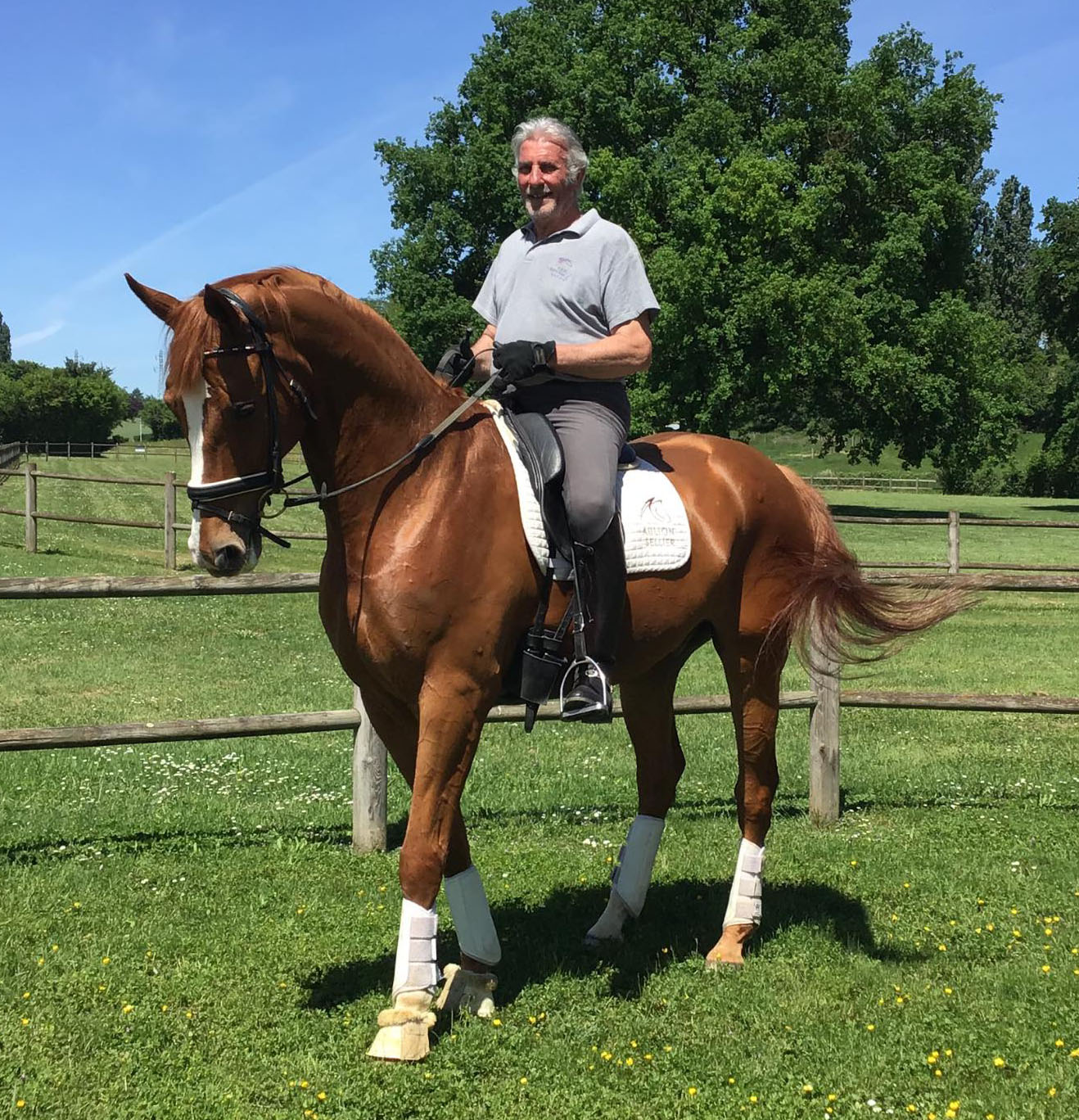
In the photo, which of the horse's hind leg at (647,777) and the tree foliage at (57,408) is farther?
the tree foliage at (57,408)

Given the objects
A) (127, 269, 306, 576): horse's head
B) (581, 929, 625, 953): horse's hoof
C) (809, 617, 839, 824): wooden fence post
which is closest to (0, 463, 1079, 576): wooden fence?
(809, 617, 839, 824): wooden fence post

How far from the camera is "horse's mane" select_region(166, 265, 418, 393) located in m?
3.21

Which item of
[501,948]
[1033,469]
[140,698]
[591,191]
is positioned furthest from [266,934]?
[1033,469]

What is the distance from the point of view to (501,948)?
471 centimetres

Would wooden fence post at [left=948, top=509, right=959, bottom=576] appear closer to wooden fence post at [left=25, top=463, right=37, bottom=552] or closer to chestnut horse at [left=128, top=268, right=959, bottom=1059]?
chestnut horse at [left=128, top=268, right=959, bottom=1059]

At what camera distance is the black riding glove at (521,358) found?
12.2 feet

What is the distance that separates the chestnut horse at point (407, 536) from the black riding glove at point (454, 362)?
249mm

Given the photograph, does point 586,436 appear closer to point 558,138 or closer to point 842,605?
point 558,138

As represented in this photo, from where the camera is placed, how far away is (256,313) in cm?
335

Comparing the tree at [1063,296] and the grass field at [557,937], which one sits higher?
the tree at [1063,296]

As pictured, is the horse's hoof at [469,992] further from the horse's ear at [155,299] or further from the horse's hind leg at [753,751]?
the horse's ear at [155,299]

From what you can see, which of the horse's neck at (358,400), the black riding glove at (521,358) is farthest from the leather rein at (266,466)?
the black riding glove at (521,358)

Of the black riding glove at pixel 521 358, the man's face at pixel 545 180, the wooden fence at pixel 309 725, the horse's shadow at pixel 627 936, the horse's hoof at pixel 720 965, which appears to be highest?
the man's face at pixel 545 180

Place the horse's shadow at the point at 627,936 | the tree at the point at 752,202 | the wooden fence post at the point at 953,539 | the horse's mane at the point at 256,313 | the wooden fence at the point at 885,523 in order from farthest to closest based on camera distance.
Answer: the tree at the point at 752,202 → the wooden fence post at the point at 953,539 → the wooden fence at the point at 885,523 → the horse's shadow at the point at 627,936 → the horse's mane at the point at 256,313
